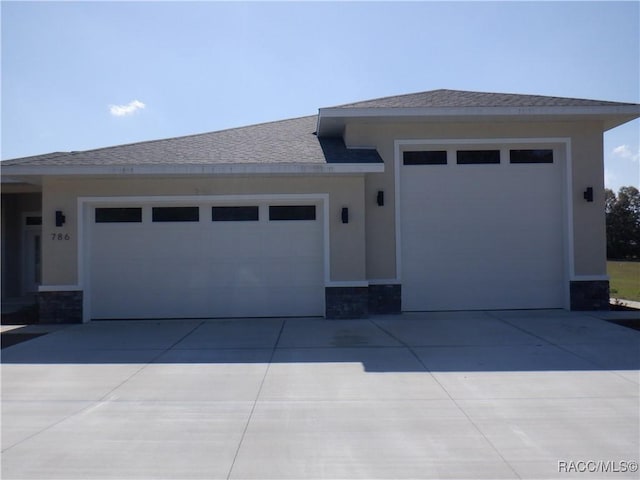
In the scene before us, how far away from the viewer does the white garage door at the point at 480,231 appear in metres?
11.6

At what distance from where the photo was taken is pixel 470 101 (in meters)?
11.7

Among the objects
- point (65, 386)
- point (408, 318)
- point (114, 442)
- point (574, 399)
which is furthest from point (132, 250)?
point (574, 399)

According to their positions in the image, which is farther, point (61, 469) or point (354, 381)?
point (354, 381)

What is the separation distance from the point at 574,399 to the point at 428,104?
25.1 ft

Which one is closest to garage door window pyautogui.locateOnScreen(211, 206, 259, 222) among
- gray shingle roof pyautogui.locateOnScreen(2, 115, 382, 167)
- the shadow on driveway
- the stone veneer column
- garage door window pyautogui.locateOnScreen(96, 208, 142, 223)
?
gray shingle roof pyautogui.locateOnScreen(2, 115, 382, 167)

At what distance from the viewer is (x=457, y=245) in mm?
11625

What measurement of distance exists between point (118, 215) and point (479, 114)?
8.39m

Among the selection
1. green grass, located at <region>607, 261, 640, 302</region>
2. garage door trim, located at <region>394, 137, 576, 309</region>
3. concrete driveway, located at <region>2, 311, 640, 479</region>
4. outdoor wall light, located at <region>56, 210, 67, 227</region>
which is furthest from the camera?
green grass, located at <region>607, 261, 640, 302</region>

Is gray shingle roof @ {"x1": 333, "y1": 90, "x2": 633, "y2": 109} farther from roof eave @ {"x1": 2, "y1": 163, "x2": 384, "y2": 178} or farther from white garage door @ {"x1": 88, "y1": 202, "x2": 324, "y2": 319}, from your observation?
white garage door @ {"x1": 88, "y1": 202, "x2": 324, "y2": 319}

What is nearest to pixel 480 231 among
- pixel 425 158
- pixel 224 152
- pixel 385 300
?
pixel 425 158

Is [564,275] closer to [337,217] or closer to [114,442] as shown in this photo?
[337,217]

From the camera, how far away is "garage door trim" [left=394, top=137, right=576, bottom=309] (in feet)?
37.6

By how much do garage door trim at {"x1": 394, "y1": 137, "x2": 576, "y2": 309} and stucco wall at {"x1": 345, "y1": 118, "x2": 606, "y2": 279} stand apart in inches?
2.8

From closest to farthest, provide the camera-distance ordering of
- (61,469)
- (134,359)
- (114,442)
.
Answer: (61,469) < (114,442) < (134,359)
